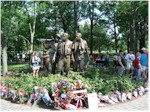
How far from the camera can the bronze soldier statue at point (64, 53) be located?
446 inches

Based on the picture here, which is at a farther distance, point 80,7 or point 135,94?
point 80,7

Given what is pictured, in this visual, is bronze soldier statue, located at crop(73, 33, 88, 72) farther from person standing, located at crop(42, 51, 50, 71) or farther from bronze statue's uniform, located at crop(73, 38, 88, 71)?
person standing, located at crop(42, 51, 50, 71)

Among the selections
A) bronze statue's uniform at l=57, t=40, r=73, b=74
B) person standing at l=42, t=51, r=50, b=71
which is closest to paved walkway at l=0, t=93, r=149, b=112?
bronze statue's uniform at l=57, t=40, r=73, b=74

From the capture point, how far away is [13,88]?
32.9 feet

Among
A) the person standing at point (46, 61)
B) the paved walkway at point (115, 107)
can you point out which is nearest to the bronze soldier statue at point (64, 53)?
the paved walkway at point (115, 107)

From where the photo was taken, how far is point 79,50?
39.4 feet

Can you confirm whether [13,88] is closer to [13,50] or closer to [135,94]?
[135,94]

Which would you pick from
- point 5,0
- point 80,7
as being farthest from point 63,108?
point 80,7

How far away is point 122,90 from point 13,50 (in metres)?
41.5

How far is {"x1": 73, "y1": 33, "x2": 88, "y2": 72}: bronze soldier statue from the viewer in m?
12.0

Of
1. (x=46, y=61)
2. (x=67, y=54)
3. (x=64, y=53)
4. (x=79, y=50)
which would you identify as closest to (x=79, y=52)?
(x=79, y=50)

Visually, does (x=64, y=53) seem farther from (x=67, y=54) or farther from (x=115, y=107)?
(x=115, y=107)

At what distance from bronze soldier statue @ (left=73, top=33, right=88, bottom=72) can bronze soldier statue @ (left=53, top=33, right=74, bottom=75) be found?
573mm

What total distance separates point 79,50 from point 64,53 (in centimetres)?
91
